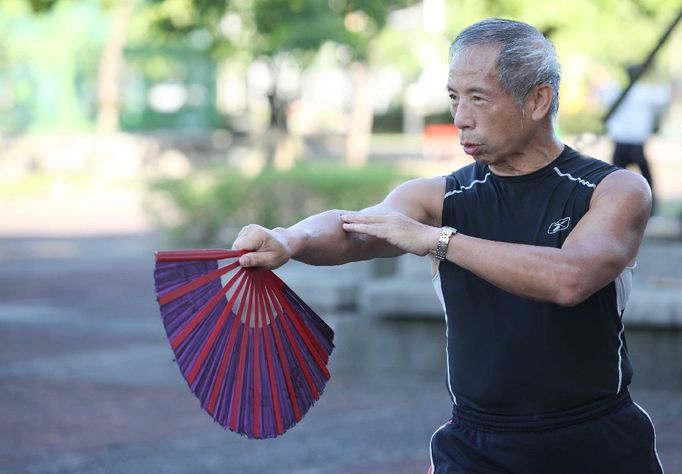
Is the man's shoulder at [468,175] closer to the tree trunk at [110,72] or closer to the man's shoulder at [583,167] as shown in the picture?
the man's shoulder at [583,167]

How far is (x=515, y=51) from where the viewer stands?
9.77 ft

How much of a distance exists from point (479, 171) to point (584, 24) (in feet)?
41.4

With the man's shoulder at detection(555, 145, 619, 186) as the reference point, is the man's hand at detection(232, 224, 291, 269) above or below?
below

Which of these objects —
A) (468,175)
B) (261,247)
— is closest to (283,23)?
(468,175)

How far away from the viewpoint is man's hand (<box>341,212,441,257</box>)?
2873 mm

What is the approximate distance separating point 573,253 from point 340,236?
65cm

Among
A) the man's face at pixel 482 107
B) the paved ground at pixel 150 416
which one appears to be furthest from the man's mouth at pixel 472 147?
the paved ground at pixel 150 416

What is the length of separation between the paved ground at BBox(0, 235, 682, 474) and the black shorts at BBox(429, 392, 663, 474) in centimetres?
333

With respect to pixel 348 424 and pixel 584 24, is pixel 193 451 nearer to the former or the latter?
pixel 348 424

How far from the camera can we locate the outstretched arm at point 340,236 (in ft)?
9.61

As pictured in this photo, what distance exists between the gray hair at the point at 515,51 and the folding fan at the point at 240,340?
790 mm

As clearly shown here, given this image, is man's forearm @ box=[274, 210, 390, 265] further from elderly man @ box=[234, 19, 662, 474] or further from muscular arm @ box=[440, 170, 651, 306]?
muscular arm @ box=[440, 170, 651, 306]

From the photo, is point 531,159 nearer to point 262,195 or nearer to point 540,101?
point 540,101

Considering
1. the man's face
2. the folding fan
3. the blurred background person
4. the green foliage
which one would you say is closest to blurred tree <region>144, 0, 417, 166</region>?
the green foliage
